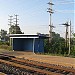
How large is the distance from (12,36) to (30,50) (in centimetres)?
366

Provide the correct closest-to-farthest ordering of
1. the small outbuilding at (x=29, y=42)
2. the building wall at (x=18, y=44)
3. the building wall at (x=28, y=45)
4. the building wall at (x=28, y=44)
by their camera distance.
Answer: the small outbuilding at (x=29, y=42)
the building wall at (x=28, y=44)
the building wall at (x=28, y=45)
the building wall at (x=18, y=44)

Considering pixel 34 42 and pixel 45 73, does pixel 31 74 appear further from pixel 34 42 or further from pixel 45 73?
pixel 34 42

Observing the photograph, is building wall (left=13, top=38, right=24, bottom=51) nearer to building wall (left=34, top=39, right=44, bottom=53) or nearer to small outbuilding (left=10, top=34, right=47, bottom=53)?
small outbuilding (left=10, top=34, right=47, bottom=53)

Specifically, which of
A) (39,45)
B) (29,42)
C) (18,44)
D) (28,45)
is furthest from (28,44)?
(39,45)

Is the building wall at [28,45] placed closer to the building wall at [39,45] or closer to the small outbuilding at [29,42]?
the small outbuilding at [29,42]

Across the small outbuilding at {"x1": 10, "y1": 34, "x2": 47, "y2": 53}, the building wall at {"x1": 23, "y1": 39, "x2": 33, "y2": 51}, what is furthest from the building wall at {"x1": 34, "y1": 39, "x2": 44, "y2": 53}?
the building wall at {"x1": 23, "y1": 39, "x2": 33, "y2": 51}

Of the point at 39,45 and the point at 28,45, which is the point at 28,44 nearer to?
the point at 28,45

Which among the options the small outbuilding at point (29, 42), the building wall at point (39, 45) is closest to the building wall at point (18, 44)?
the small outbuilding at point (29, 42)

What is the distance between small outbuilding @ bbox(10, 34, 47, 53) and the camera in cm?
3033

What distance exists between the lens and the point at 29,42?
3241 cm

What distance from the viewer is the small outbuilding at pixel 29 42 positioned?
30325 millimetres

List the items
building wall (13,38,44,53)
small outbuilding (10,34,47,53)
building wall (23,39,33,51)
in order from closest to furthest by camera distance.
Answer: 1. small outbuilding (10,34,47,53)
2. building wall (13,38,44,53)
3. building wall (23,39,33,51)

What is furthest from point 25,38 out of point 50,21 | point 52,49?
point 50,21

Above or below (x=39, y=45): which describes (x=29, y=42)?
above
